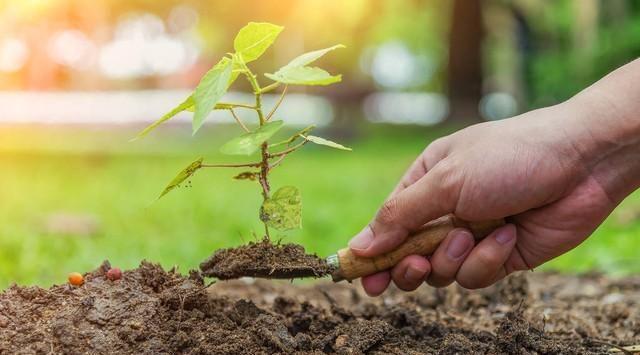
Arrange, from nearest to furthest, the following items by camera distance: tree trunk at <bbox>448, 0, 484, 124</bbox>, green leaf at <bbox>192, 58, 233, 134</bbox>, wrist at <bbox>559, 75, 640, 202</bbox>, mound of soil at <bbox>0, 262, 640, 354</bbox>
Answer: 1. green leaf at <bbox>192, 58, 233, 134</bbox>
2. mound of soil at <bbox>0, 262, 640, 354</bbox>
3. wrist at <bbox>559, 75, 640, 202</bbox>
4. tree trunk at <bbox>448, 0, 484, 124</bbox>

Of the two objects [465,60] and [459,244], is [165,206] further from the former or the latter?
[465,60]

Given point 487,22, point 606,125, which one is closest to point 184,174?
point 606,125

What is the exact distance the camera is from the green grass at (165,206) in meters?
4.89

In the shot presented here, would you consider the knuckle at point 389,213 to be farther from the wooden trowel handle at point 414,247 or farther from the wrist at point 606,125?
the wrist at point 606,125

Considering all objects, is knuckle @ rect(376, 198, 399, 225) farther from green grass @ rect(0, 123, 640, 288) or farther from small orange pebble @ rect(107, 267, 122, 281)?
green grass @ rect(0, 123, 640, 288)

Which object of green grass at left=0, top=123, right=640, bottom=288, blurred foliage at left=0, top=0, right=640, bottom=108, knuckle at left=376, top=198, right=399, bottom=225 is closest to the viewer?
knuckle at left=376, top=198, right=399, bottom=225

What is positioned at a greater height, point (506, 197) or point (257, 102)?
point (257, 102)

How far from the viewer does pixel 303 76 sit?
89.4 inches

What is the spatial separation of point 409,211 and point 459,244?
23 cm

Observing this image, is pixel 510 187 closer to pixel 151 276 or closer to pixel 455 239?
pixel 455 239

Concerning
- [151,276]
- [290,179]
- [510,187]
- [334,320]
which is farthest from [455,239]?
[290,179]

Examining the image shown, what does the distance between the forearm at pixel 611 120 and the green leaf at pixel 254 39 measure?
965 mm

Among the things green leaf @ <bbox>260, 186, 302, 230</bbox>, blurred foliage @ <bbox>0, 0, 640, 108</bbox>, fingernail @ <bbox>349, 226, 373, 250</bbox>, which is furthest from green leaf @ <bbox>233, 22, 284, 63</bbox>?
blurred foliage @ <bbox>0, 0, 640, 108</bbox>

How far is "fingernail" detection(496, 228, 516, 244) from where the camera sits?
8.73 ft
